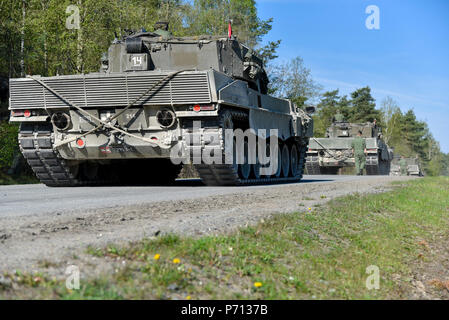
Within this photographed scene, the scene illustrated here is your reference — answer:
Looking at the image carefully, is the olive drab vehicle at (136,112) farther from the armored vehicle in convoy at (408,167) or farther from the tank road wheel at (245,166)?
the armored vehicle in convoy at (408,167)

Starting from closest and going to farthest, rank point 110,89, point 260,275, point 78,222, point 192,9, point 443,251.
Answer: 1. point 260,275
2. point 78,222
3. point 443,251
4. point 110,89
5. point 192,9

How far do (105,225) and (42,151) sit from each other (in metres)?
8.55

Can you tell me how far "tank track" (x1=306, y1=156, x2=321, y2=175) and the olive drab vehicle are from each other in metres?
17.5

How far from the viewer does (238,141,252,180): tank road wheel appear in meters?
15.4

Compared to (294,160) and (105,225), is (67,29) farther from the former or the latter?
(105,225)

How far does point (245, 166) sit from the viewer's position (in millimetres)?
15836

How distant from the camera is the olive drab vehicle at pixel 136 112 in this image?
13.0 meters

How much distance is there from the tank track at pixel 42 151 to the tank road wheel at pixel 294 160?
28.5ft

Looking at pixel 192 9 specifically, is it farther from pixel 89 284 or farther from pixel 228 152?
pixel 89 284

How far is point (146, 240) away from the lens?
4.80 m

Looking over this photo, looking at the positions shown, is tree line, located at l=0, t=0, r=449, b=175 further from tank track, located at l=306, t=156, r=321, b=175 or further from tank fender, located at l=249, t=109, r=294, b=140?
tank track, located at l=306, t=156, r=321, b=175

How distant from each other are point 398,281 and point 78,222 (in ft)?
10.3

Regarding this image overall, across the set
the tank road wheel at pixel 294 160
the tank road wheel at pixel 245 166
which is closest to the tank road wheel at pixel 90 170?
the tank road wheel at pixel 245 166
